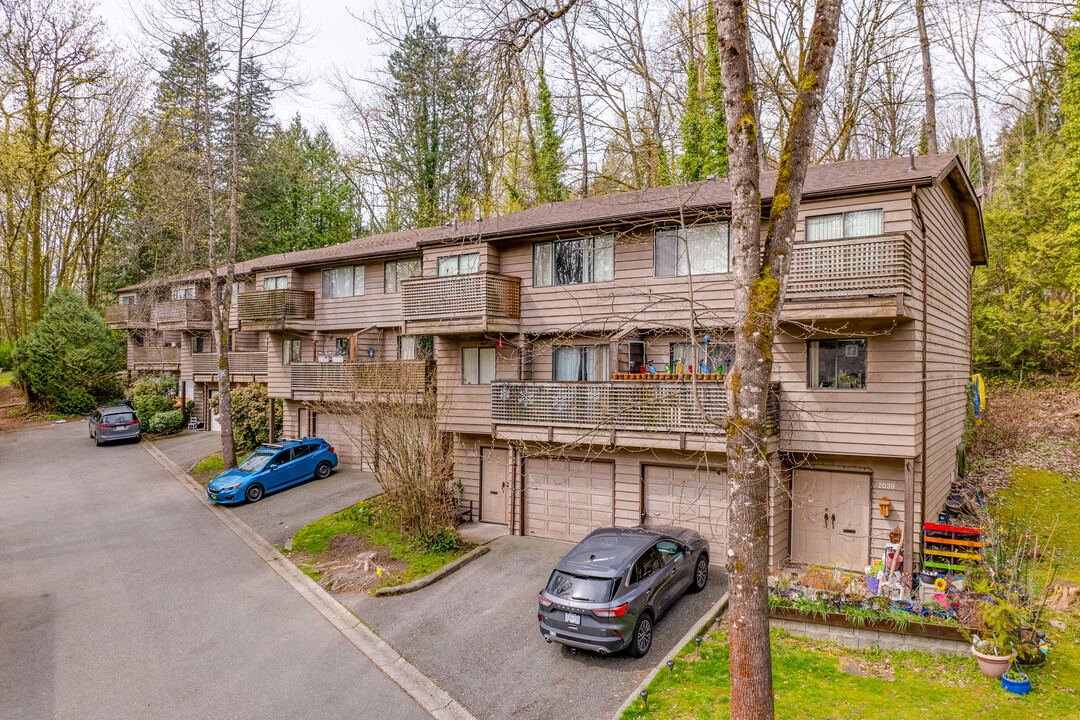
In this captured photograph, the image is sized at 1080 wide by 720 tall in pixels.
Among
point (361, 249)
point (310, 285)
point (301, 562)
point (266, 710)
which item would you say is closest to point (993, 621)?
point (266, 710)

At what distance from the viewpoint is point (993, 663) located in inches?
331

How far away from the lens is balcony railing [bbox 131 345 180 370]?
34.5 metres

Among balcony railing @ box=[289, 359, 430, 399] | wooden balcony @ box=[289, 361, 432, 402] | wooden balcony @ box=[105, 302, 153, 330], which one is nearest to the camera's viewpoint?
wooden balcony @ box=[289, 361, 432, 402]

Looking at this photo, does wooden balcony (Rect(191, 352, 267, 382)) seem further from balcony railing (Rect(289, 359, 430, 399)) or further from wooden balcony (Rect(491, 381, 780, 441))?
wooden balcony (Rect(491, 381, 780, 441))

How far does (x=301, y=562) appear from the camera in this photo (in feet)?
49.3

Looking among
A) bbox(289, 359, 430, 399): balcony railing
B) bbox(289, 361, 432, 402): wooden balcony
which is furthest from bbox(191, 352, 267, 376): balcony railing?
bbox(289, 361, 432, 402): wooden balcony

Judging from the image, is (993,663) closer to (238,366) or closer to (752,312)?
(752,312)

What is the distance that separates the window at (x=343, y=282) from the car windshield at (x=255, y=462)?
6.79m

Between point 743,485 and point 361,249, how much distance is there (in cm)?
2007

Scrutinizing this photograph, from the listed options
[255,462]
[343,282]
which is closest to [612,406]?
[255,462]

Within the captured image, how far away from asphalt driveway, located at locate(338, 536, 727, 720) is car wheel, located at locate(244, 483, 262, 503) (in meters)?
8.70

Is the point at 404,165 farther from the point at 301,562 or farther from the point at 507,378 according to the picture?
the point at 301,562

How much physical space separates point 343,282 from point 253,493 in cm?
875

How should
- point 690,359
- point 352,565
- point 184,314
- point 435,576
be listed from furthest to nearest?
point 184,314, point 690,359, point 352,565, point 435,576
